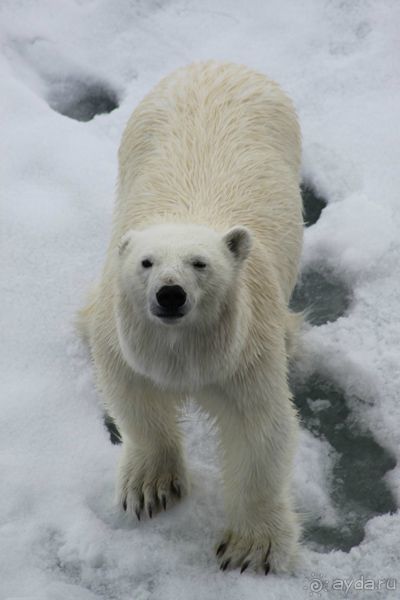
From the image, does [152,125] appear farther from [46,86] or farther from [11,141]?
[46,86]

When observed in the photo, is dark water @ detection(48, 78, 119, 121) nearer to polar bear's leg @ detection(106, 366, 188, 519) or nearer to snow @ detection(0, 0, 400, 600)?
snow @ detection(0, 0, 400, 600)

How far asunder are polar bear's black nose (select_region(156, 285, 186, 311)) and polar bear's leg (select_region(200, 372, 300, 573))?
1.91 feet

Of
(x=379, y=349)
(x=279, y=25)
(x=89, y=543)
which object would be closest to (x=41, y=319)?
(x=89, y=543)

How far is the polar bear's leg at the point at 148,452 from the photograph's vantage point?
11.4 ft

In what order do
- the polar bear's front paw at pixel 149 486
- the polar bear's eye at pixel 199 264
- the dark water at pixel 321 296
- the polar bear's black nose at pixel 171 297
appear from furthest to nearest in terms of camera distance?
1. the dark water at pixel 321 296
2. the polar bear's front paw at pixel 149 486
3. the polar bear's eye at pixel 199 264
4. the polar bear's black nose at pixel 171 297

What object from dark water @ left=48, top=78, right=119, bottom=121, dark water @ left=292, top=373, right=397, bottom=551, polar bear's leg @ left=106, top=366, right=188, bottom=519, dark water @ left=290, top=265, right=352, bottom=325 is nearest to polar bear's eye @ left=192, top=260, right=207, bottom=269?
polar bear's leg @ left=106, top=366, right=188, bottom=519

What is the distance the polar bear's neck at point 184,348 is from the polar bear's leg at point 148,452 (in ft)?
1.32

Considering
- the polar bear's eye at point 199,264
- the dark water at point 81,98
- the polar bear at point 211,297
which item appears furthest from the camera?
the dark water at point 81,98

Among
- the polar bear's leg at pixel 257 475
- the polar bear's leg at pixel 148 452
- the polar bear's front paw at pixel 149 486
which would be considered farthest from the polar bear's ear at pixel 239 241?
the polar bear's front paw at pixel 149 486

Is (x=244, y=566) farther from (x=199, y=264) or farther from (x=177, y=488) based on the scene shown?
(x=199, y=264)

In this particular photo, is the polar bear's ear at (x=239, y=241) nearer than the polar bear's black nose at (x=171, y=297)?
No

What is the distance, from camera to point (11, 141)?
5.41 m

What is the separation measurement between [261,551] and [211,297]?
1.26 meters

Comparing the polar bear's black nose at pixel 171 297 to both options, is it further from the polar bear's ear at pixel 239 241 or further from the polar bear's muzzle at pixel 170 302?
the polar bear's ear at pixel 239 241
